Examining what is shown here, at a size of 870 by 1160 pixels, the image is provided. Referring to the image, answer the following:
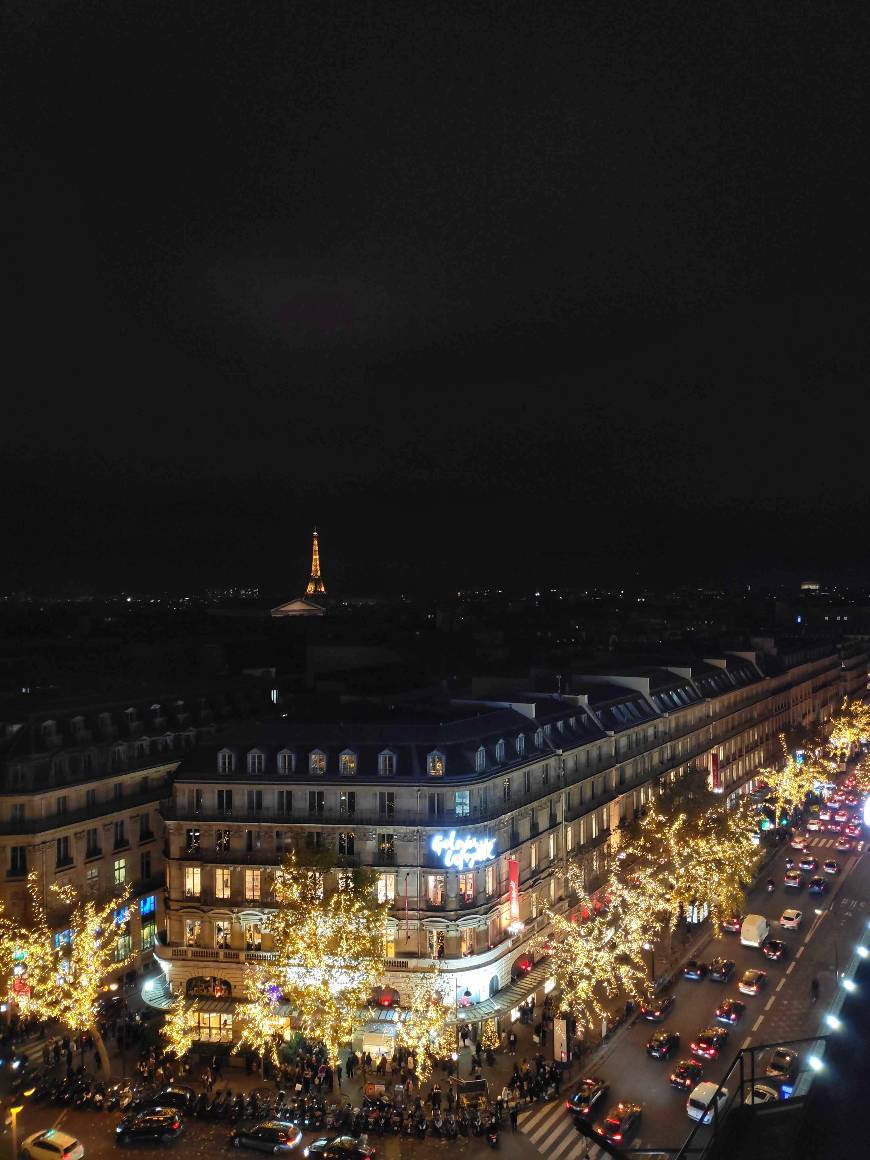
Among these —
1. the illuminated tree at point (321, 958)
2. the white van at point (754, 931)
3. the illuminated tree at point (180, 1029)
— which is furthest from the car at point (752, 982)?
the illuminated tree at point (180, 1029)

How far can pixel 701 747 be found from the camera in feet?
300

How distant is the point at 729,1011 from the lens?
5372 centimetres

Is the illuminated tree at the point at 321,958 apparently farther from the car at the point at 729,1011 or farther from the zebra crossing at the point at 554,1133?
the car at the point at 729,1011

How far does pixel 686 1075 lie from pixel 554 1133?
7.82 metres

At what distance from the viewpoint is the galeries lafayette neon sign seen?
172ft

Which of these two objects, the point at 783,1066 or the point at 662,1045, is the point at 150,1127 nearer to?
the point at 662,1045

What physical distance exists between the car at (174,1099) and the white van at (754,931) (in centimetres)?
3866

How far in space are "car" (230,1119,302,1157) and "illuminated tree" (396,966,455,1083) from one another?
6892 millimetres

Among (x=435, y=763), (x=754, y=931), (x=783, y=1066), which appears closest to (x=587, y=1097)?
(x=783, y=1066)

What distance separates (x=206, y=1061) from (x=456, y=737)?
72.3ft

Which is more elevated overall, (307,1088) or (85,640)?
(85,640)

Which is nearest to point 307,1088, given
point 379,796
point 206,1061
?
point 206,1061

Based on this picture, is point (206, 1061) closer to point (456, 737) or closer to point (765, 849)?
point (456, 737)

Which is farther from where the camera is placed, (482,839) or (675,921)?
(675,921)
